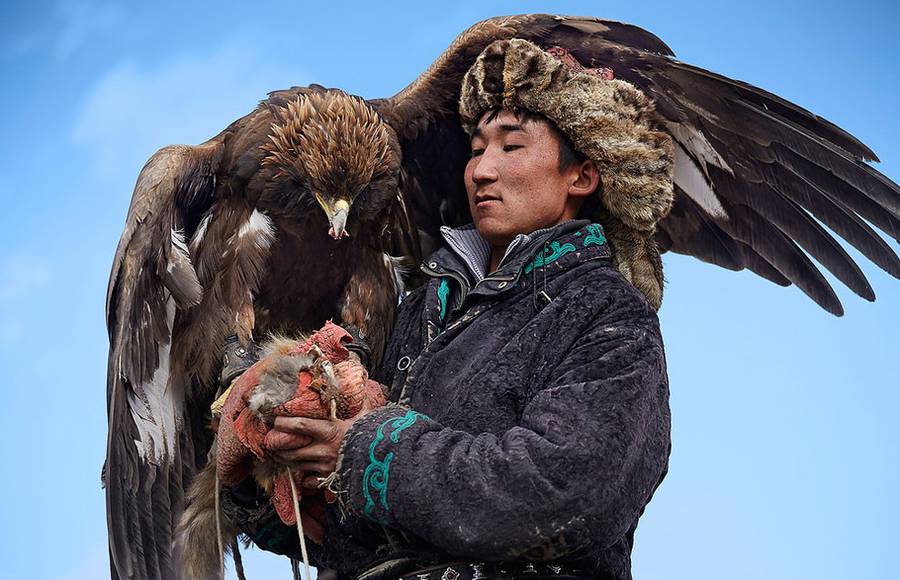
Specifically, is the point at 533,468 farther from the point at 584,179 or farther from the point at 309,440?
the point at 584,179

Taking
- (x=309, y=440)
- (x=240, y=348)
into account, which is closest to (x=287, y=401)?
(x=309, y=440)

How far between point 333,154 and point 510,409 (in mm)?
1458

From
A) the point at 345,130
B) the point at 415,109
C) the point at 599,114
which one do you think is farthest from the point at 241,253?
the point at 599,114

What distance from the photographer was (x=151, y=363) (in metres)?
3.64

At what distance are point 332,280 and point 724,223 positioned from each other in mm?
1366

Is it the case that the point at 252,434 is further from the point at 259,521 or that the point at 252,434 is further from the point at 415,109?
the point at 415,109

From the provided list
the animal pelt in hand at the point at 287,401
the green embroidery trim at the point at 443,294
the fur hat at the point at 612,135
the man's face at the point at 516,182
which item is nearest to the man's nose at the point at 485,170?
the man's face at the point at 516,182

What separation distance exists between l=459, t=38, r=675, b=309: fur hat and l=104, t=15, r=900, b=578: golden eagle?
0.40 m

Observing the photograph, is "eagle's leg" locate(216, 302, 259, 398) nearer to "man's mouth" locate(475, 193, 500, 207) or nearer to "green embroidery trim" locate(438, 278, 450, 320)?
"green embroidery trim" locate(438, 278, 450, 320)

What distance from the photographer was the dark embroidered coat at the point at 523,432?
6.90 ft

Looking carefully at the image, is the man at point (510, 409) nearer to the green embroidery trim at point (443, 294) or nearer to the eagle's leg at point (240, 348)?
the green embroidery trim at point (443, 294)

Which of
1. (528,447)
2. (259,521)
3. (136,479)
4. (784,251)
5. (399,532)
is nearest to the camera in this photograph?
(528,447)

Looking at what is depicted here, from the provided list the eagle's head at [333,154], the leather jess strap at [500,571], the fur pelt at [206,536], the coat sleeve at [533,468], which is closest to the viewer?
the coat sleeve at [533,468]

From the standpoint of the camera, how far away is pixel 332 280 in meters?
3.70
